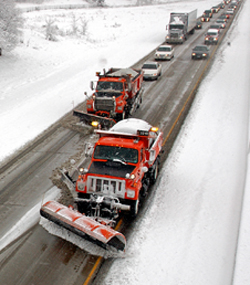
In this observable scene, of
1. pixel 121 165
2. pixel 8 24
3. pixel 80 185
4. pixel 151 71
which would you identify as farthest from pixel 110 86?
pixel 8 24

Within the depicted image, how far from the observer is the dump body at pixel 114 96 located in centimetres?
1703

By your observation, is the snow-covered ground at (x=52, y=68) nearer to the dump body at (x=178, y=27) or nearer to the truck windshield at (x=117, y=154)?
the dump body at (x=178, y=27)

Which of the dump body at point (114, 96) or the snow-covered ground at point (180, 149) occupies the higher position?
the dump body at point (114, 96)

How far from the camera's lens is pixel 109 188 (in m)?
9.75

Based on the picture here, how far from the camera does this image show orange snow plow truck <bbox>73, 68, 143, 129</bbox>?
16672 millimetres

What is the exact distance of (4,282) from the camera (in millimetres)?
7824

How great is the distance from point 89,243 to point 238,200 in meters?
5.48

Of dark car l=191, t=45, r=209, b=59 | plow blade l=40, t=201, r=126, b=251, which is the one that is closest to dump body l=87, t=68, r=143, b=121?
plow blade l=40, t=201, r=126, b=251

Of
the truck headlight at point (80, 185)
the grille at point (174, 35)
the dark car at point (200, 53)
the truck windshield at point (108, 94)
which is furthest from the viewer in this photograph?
the grille at point (174, 35)

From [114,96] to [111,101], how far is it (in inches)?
16.2

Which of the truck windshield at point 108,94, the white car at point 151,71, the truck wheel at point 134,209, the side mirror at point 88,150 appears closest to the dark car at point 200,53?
the white car at point 151,71

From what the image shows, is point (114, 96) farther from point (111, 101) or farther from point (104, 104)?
point (104, 104)

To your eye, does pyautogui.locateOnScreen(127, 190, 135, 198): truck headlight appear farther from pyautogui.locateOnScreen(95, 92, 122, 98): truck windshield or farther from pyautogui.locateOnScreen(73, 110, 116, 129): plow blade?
pyautogui.locateOnScreen(95, 92, 122, 98): truck windshield

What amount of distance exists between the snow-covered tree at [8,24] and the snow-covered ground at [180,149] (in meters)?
1.60
